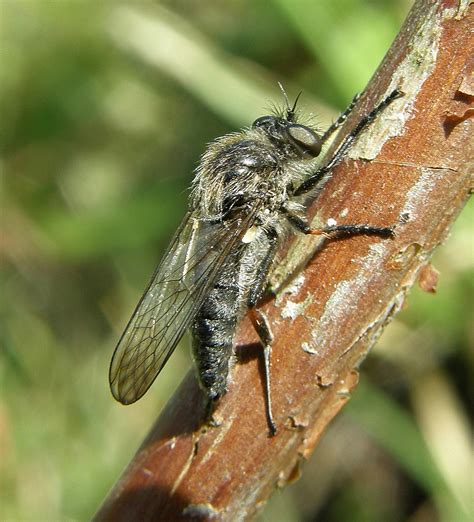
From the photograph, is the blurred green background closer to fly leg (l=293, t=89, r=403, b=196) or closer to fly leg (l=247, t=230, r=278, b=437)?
fly leg (l=247, t=230, r=278, b=437)

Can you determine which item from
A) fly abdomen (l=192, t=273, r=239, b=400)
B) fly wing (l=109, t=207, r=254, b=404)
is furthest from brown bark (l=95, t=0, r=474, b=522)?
fly wing (l=109, t=207, r=254, b=404)

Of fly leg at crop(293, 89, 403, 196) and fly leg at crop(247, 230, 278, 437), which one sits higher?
fly leg at crop(293, 89, 403, 196)

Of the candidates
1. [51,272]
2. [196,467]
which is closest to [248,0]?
[51,272]

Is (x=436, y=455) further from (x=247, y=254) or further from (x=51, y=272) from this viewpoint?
(x=51, y=272)

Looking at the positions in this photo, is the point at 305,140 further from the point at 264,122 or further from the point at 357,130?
the point at 357,130

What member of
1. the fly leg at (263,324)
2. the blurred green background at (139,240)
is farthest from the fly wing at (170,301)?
the blurred green background at (139,240)

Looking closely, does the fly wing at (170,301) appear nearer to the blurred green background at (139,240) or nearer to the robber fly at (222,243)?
the robber fly at (222,243)
